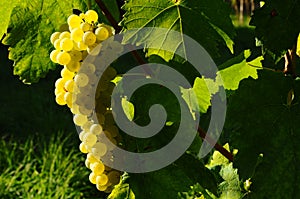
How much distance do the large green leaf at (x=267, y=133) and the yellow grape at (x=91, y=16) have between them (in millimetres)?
202

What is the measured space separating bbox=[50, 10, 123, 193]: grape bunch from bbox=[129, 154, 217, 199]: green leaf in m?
0.05

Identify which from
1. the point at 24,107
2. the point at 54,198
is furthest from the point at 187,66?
the point at 24,107

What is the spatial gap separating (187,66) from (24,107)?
12.4 ft

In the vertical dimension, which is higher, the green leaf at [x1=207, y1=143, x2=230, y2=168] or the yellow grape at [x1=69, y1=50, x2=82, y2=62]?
the yellow grape at [x1=69, y1=50, x2=82, y2=62]

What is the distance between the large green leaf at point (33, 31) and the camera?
843 millimetres

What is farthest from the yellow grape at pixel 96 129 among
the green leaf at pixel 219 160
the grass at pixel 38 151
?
the grass at pixel 38 151

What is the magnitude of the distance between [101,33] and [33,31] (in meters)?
0.16

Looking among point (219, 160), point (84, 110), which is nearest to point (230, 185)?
point (219, 160)

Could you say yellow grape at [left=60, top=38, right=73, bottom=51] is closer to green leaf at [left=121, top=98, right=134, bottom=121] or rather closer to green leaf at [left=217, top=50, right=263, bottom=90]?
green leaf at [left=121, top=98, right=134, bottom=121]

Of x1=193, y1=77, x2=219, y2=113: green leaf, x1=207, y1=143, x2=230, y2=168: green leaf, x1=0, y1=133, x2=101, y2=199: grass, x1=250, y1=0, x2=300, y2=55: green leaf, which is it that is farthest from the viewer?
x1=0, y1=133, x2=101, y2=199: grass

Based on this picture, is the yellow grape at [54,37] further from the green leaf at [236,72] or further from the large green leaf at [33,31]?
the green leaf at [236,72]

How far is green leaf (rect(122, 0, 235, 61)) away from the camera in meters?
0.69

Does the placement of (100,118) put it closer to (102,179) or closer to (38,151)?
(102,179)

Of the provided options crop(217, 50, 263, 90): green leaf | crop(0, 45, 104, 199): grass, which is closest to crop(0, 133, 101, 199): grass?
crop(0, 45, 104, 199): grass
